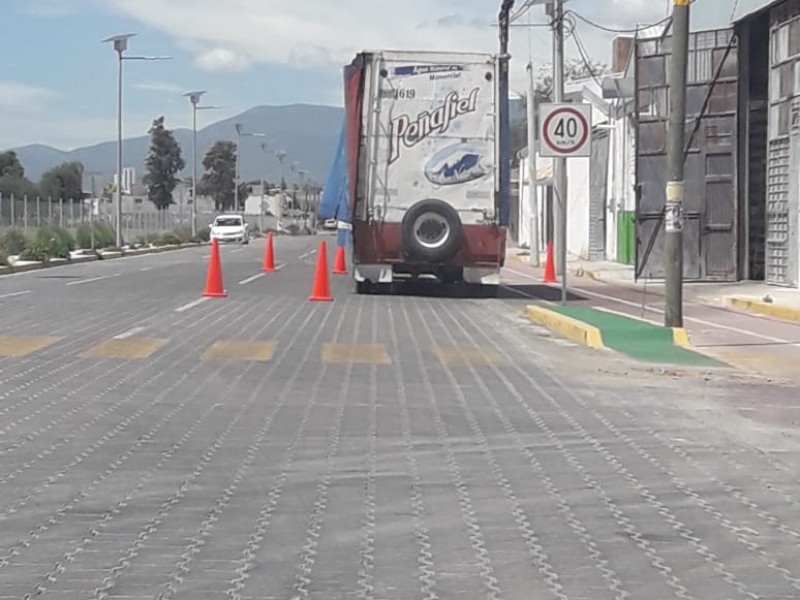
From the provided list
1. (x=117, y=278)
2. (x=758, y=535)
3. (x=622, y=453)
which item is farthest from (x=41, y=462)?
(x=117, y=278)

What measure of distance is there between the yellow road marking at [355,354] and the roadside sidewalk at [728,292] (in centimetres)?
794

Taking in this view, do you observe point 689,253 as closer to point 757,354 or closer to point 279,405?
point 757,354

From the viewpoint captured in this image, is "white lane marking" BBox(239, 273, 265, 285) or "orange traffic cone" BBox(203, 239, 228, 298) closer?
"orange traffic cone" BBox(203, 239, 228, 298)

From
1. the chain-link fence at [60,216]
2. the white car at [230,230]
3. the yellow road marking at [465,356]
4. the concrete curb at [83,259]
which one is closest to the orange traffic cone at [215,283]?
the yellow road marking at [465,356]

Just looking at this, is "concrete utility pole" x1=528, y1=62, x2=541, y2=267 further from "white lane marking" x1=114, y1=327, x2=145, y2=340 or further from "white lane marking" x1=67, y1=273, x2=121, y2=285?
"white lane marking" x1=114, y1=327, x2=145, y2=340

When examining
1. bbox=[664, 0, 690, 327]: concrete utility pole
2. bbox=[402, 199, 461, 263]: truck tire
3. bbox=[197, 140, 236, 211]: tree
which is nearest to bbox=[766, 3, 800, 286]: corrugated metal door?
bbox=[402, 199, 461, 263]: truck tire

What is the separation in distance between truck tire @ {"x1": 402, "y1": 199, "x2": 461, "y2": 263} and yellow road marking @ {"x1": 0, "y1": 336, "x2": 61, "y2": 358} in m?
8.02

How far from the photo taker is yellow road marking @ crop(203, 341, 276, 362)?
42.6ft

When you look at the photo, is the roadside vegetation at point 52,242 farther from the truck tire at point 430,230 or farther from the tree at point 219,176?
the tree at point 219,176

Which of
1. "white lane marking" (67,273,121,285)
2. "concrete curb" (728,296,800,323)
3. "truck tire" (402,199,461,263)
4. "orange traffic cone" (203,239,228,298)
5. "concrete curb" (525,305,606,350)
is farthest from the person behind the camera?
"white lane marking" (67,273,121,285)

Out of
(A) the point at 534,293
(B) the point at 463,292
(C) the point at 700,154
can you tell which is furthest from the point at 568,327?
(C) the point at 700,154

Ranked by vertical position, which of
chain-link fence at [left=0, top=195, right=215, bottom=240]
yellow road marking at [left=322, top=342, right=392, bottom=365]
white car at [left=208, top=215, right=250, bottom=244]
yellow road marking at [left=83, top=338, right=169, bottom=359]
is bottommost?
yellow road marking at [left=322, top=342, right=392, bottom=365]

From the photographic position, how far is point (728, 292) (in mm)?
25219

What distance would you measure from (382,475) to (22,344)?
24.7 feet
